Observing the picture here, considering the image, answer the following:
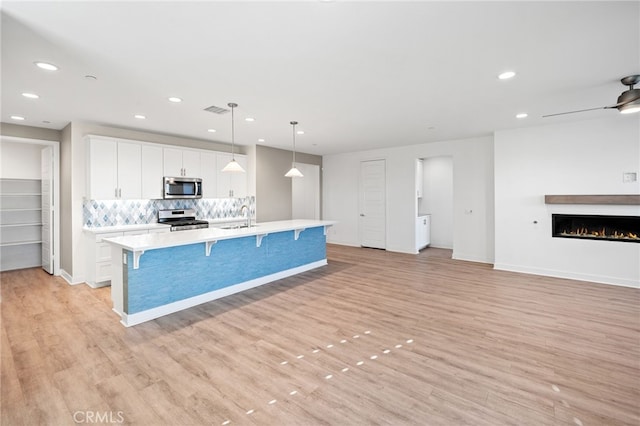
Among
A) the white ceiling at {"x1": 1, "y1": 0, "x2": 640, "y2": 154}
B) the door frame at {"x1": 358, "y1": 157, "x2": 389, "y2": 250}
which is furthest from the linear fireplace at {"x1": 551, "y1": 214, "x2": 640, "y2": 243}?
the door frame at {"x1": 358, "y1": 157, "x2": 389, "y2": 250}

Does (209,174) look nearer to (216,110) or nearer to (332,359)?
(216,110)

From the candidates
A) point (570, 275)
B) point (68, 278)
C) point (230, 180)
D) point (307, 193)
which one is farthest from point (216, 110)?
point (570, 275)

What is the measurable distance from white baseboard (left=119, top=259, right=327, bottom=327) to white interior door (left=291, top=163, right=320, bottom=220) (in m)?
3.92

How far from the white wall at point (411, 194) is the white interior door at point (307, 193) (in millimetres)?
269

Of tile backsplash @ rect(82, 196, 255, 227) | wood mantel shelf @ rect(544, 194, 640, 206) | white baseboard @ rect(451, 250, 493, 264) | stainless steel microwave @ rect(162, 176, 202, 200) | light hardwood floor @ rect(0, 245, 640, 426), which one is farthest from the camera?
white baseboard @ rect(451, 250, 493, 264)

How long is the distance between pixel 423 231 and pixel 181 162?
6.06 metres

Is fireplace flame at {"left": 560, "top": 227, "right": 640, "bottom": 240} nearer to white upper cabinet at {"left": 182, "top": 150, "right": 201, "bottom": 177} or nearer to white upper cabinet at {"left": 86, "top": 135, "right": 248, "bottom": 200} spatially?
white upper cabinet at {"left": 86, "top": 135, "right": 248, "bottom": 200}

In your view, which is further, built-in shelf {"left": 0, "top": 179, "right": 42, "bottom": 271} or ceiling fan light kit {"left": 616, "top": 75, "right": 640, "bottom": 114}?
built-in shelf {"left": 0, "top": 179, "right": 42, "bottom": 271}

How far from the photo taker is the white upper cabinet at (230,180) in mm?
6469

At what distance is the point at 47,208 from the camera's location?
18.5ft

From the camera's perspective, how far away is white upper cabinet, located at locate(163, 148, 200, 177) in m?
5.63

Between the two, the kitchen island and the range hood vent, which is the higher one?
the range hood vent

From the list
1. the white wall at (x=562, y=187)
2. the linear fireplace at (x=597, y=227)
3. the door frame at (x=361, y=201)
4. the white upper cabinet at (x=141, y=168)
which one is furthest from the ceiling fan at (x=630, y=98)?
the white upper cabinet at (x=141, y=168)

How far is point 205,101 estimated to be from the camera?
383cm
